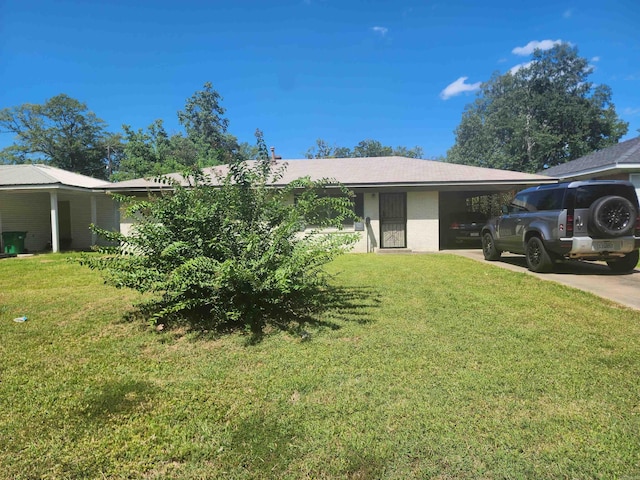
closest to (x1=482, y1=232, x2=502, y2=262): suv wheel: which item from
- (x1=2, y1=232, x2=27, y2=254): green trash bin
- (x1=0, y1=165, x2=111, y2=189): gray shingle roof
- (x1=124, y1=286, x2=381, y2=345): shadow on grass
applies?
(x1=124, y1=286, x2=381, y2=345): shadow on grass

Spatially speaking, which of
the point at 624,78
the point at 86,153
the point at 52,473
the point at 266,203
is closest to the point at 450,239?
the point at 266,203

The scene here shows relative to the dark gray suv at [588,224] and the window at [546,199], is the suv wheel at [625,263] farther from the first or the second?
the window at [546,199]

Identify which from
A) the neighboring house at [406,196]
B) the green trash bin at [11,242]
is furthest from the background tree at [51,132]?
the neighboring house at [406,196]

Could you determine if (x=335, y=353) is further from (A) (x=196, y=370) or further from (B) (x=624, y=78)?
(B) (x=624, y=78)

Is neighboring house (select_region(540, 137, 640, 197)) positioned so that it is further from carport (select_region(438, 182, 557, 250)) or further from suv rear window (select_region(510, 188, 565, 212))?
suv rear window (select_region(510, 188, 565, 212))

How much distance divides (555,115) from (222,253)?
4210 cm

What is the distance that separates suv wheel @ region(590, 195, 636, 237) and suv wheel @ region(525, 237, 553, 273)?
3.35 ft

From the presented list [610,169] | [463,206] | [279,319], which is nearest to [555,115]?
[463,206]

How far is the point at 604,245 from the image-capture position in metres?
6.83

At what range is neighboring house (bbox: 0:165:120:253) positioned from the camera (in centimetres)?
1369

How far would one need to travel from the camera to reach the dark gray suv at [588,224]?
22.1ft

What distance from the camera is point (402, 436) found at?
84.2 inches

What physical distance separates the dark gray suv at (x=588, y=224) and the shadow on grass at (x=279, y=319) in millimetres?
4333

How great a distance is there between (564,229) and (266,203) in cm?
592
